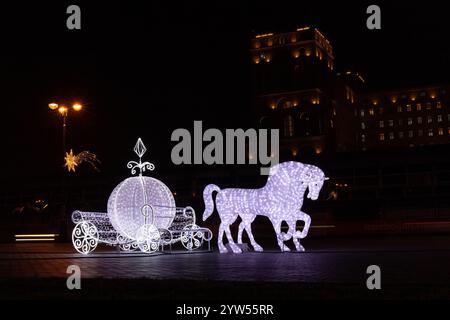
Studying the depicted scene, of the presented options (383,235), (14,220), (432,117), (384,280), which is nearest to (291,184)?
(384,280)

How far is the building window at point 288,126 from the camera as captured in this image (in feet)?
341

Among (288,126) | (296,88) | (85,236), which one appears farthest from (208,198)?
(296,88)

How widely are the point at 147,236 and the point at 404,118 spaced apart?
11565 cm

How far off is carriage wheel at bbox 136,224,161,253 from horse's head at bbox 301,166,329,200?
4751 millimetres

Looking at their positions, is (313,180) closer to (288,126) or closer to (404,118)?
(288,126)

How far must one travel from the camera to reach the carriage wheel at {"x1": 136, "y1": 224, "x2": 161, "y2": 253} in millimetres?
18516

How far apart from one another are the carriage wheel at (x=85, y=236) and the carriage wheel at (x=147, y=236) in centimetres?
141

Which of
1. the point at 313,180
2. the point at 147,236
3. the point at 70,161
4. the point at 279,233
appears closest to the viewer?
the point at 313,180

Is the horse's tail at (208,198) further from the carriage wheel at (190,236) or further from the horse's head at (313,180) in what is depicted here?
the horse's head at (313,180)

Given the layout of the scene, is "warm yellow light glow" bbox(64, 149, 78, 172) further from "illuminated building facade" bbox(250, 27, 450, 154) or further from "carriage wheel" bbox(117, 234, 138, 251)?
"illuminated building facade" bbox(250, 27, 450, 154)

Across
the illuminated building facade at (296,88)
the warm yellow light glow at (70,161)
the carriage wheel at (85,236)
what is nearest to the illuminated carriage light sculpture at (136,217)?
the carriage wheel at (85,236)

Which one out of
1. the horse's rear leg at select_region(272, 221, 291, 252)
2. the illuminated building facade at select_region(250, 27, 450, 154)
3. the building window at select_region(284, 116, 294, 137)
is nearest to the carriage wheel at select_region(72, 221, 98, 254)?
the horse's rear leg at select_region(272, 221, 291, 252)

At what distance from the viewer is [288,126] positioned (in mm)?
104312

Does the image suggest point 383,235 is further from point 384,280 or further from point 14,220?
point 14,220
